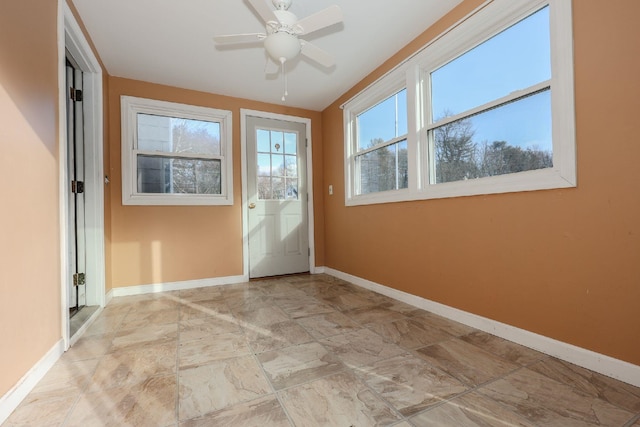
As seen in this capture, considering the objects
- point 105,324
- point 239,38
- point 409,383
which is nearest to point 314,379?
point 409,383

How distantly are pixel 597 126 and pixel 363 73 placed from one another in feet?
7.57

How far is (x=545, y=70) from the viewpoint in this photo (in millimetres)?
1705

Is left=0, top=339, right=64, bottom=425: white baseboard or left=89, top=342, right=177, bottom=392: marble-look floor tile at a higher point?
left=0, top=339, right=64, bottom=425: white baseboard

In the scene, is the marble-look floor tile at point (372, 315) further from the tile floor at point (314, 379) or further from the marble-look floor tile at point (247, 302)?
the marble-look floor tile at point (247, 302)

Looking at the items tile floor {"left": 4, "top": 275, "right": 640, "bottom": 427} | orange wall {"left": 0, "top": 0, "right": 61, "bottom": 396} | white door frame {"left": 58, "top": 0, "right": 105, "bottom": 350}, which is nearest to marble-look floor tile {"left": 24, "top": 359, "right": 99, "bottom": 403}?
tile floor {"left": 4, "top": 275, "right": 640, "bottom": 427}

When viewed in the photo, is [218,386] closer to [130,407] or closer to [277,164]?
[130,407]

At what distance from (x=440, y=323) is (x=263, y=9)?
2.49 meters

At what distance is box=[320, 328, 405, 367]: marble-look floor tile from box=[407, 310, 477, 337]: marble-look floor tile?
18.2 inches

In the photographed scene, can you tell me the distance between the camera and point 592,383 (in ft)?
4.47

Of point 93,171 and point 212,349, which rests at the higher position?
point 93,171

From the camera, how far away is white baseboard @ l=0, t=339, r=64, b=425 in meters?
1.20

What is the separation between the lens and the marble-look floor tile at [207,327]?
80.0 inches

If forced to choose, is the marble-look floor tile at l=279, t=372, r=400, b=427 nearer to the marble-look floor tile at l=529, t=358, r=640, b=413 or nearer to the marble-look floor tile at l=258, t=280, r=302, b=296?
the marble-look floor tile at l=529, t=358, r=640, b=413

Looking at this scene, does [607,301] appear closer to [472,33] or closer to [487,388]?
[487,388]
